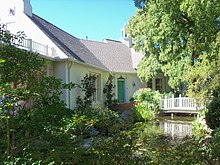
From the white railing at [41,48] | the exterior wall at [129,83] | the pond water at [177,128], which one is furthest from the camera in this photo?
the exterior wall at [129,83]

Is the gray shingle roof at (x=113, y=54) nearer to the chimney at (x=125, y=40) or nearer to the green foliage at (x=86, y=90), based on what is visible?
the chimney at (x=125, y=40)

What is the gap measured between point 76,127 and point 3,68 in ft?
4.10

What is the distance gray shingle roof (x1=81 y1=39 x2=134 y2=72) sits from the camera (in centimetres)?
2350

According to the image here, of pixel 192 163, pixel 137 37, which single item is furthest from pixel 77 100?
pixel 192 163

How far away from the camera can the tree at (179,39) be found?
14.1m

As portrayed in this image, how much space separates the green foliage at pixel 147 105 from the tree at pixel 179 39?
185 centimetres

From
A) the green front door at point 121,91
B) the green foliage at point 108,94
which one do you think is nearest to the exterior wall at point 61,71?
the green foliage at point 108,94

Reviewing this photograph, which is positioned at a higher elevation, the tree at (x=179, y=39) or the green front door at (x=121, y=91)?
the tree at (x=179, y=39)

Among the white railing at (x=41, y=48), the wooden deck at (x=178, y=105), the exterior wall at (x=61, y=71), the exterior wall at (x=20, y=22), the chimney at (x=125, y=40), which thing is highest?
the chimney at (x=125, y=40)

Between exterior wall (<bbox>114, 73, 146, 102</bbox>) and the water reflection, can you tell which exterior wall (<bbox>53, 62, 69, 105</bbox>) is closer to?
the water reflection

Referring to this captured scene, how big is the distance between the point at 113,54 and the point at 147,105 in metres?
9.95

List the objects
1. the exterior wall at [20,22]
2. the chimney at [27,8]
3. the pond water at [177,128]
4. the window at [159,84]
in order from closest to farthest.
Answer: the pond water at [177,128] < the exterior wall at [20,22] < the chimney at [27,8] < the window at [159,84]

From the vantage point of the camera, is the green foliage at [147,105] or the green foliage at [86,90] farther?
the green foliage at [147,105]

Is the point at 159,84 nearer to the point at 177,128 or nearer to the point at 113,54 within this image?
the point at 113,54
